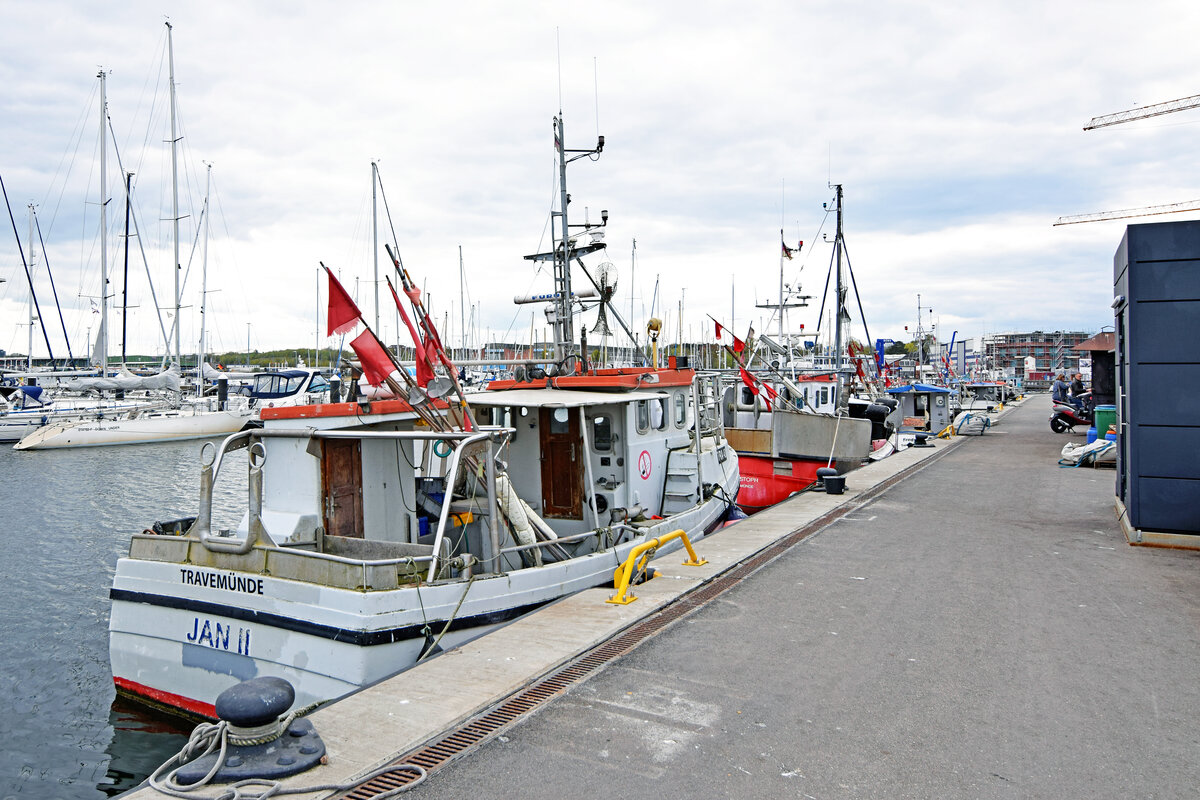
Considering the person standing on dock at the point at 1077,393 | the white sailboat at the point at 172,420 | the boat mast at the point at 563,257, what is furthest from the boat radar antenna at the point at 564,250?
the person standing on dock at the point at 1077,393

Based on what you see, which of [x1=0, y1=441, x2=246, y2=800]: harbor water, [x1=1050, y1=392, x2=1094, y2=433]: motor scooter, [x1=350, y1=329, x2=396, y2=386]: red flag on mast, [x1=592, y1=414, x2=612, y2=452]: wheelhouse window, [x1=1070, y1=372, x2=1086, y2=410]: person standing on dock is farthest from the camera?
[x1=1070, y1=372, x2=1086, y2=410]: person standing on dock

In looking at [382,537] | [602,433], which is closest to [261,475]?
[382,537]

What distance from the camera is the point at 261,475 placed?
7.00 metres

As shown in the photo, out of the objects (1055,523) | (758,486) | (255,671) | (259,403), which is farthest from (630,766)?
(259,403)

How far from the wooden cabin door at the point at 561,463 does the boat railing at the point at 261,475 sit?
94.2 inches

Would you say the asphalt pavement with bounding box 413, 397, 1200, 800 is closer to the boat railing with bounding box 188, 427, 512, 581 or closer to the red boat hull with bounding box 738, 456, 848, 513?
the boat railing with bounding box 188, 427, 512, 581

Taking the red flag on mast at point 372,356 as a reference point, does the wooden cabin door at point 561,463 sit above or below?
below

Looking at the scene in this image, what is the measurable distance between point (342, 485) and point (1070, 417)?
29.4 m

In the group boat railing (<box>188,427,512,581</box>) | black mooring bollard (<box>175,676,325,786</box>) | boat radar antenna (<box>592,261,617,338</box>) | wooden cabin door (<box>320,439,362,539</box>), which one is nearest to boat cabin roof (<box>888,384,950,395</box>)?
boat radar antenna (<box>592,261,617,338</box>)

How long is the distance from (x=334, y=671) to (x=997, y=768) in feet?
15.6

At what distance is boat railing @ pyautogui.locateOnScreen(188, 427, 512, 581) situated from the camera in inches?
268

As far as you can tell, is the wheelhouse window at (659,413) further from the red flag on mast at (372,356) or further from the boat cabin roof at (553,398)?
the red flag on mast at (372,356)

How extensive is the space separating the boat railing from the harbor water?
1.94m

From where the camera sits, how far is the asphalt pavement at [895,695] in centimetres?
441
